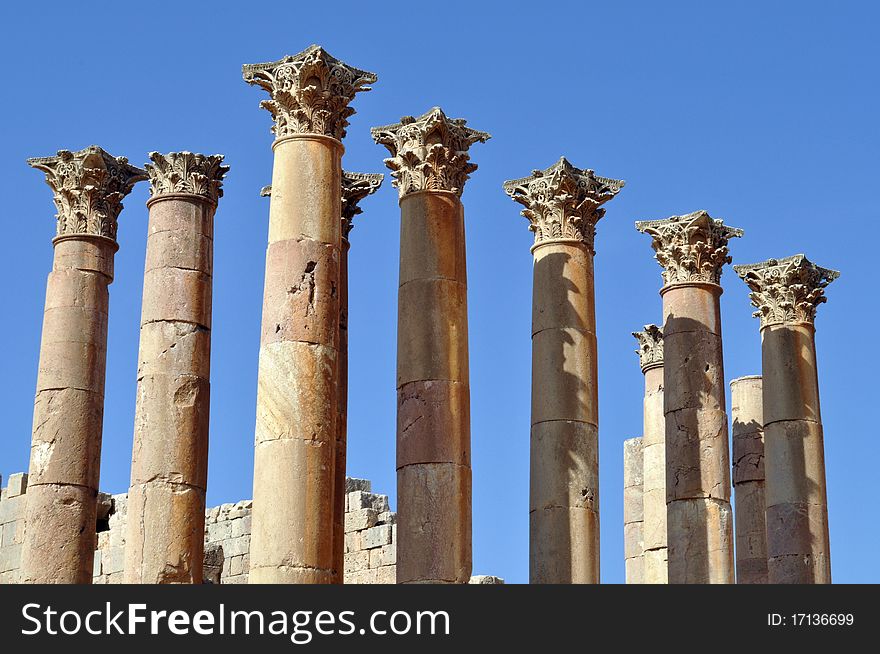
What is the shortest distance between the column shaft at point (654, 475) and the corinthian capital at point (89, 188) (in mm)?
14219

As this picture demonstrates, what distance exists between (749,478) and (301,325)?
18145 millimetres

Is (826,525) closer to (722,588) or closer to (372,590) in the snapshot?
(722,588)

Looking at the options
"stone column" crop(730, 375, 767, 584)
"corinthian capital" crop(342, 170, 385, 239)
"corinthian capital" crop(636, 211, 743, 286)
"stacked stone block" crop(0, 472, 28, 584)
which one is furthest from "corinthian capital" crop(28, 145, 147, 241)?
"stone column" crop(730, 375, 767, 584)

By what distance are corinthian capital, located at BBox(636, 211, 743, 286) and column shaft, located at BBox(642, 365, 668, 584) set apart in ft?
16.9

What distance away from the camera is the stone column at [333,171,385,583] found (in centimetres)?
3462

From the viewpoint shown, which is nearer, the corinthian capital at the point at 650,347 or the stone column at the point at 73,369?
the stone column at the point at 73,369

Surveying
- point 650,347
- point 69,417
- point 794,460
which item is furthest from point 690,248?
point 69,417

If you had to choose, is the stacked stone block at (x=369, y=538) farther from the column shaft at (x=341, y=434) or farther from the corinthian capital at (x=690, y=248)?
the corinthian capital at (x=690, y=248)

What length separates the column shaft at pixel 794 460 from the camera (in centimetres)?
4109

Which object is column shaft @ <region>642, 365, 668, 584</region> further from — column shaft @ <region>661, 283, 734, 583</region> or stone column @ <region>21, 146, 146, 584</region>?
stone column @ <region>21, 146, 146, 584</region>

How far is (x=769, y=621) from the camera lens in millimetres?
27047

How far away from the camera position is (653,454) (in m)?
46.4

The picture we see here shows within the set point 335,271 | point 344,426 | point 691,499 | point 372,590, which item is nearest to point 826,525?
point 691,499

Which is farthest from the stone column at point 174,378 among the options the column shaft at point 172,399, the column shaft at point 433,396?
the column shaft at point 433,396
